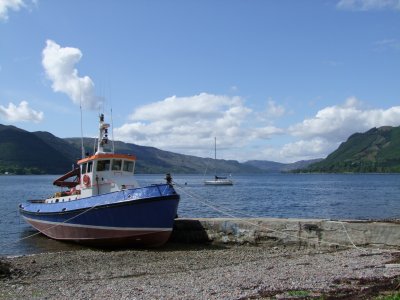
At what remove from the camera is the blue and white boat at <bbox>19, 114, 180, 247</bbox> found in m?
17.8

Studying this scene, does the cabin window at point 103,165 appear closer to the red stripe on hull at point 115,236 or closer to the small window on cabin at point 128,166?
the small window on cabin at point 128,166

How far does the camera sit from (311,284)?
967 cm

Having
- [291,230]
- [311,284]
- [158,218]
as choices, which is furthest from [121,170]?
[311,284]

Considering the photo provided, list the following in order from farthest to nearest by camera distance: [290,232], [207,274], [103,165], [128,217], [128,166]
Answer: [128,166] < [103,165] < [128,217] < [290,232] < [207,274]

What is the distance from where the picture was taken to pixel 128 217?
18.0 metres

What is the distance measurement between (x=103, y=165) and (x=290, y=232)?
8910mm

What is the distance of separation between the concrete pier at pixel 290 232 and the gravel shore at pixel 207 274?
18.0 inches

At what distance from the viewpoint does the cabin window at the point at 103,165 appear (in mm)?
20797

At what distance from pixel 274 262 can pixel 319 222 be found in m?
3.32

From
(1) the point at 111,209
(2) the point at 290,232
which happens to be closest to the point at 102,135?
(1) the point at 111,209

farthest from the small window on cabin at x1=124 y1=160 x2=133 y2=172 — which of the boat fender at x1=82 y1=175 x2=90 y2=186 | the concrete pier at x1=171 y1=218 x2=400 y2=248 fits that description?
the concrete pier at x1=171 y1=218 x2=400 y2=248

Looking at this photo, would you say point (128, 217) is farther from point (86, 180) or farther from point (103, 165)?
point (86, 180)

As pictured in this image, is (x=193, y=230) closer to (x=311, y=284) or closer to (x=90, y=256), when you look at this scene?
(x=90, y=256)

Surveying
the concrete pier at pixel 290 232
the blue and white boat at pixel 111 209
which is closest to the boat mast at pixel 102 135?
the blue and white boat at pixel 111 209
